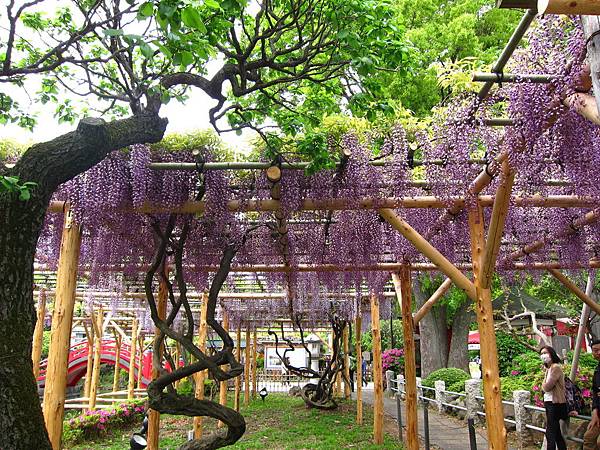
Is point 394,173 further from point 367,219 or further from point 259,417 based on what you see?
point 259,417

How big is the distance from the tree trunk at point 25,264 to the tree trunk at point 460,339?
31.9 feet

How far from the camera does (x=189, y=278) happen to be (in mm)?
6020

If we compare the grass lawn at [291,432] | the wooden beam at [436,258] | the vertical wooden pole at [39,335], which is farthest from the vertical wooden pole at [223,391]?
the wooden beam at [436,258]

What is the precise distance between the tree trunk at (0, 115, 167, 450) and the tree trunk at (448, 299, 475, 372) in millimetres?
9733

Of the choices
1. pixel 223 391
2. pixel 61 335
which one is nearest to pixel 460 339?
pixel 223 391

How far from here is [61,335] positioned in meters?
3.40

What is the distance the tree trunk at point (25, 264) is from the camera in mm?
2252

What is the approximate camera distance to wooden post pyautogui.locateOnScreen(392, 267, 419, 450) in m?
5.19

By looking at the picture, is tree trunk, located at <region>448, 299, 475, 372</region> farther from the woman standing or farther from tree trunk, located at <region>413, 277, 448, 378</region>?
the woman standing

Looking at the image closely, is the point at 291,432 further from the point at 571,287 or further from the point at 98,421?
the point at 571,287

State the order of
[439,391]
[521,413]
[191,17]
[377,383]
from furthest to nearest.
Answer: [439,391], [377,383], [521,413], [191,17]

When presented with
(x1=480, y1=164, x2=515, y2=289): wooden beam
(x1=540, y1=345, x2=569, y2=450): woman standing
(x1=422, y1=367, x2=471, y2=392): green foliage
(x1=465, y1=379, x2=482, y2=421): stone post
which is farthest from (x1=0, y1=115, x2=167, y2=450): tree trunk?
(x1=422, y1=367, x2=471, y2=392): green foliage

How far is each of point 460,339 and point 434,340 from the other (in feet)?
1.98

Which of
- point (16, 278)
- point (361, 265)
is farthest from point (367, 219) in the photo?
point (16, 278)
